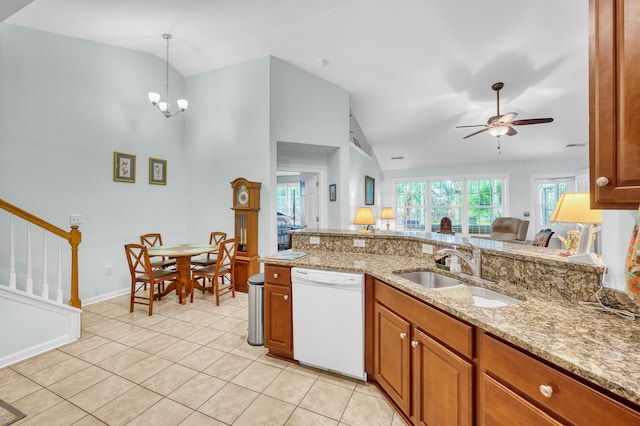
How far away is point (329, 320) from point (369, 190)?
5122 mm

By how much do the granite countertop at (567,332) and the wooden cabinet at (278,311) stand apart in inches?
38.0

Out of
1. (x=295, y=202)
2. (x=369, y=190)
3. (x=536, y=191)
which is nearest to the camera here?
(x=369, y=190)

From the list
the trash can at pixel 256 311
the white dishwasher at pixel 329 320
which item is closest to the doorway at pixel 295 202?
the trash can at pixel 256 311

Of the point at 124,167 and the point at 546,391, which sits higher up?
the point at 124,167

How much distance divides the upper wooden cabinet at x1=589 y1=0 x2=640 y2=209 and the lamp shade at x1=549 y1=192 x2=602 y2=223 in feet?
1.56

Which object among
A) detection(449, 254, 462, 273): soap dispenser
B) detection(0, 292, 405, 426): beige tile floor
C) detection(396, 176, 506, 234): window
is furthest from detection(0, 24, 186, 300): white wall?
detection(396, 176, 506, 234): window

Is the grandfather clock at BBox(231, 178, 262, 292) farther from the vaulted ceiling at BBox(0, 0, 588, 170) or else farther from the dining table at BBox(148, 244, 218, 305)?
the vaulted ceiling at BBox(0, 0, 588, 170)

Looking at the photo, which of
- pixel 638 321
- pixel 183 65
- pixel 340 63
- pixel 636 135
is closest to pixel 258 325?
pixel 638 321

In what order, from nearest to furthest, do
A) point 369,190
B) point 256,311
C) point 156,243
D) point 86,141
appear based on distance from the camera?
1. point 256,311
2. point 86,141
3. point 156,243
4. point 369,190

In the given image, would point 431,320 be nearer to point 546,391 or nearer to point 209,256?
point 546,391

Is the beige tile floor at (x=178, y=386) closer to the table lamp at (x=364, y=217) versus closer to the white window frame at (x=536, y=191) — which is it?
the table lamp at (x=364, y=217)

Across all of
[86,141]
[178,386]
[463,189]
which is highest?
[86,141]

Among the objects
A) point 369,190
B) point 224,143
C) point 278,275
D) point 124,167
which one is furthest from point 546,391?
point 369,190

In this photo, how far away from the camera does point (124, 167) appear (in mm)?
4070
